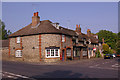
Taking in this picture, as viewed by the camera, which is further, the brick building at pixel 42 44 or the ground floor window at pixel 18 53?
the ground floor window at pixel 18 53

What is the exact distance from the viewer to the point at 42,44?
91.6 feet

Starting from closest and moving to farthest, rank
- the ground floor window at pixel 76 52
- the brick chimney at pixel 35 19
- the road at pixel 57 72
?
the road at pixel 57 72 < the brick chimney at pixel 35 19 < the ground floor window at pixel 76 52

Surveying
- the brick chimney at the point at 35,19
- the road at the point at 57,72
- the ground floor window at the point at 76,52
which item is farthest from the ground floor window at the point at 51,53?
the road at the point at 57,72

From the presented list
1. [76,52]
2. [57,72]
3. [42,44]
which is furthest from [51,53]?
[57,72]

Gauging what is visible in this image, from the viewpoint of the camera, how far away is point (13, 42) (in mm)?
32812

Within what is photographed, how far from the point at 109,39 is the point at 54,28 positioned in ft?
210

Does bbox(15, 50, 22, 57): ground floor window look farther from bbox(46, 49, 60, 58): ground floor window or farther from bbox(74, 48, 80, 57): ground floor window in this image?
bbox(74, 48, 80, 57): ground floor window

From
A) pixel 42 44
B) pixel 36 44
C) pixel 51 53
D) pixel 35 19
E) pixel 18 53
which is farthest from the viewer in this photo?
pixel 18 53

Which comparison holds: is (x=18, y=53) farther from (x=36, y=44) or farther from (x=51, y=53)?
(x=51, y=53)

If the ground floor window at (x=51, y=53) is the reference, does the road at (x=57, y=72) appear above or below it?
below

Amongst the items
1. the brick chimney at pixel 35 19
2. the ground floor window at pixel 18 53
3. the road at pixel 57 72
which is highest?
the brick chimney at pixel 35 19

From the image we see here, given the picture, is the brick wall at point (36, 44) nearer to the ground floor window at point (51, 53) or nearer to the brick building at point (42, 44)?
the brick building at point (42, 44)

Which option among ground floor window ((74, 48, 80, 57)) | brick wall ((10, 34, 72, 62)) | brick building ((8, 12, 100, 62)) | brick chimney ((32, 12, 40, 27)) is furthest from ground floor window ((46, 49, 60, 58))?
ground floor window ((74, 48, 80, 57))

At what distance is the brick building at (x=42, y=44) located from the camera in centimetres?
2779
